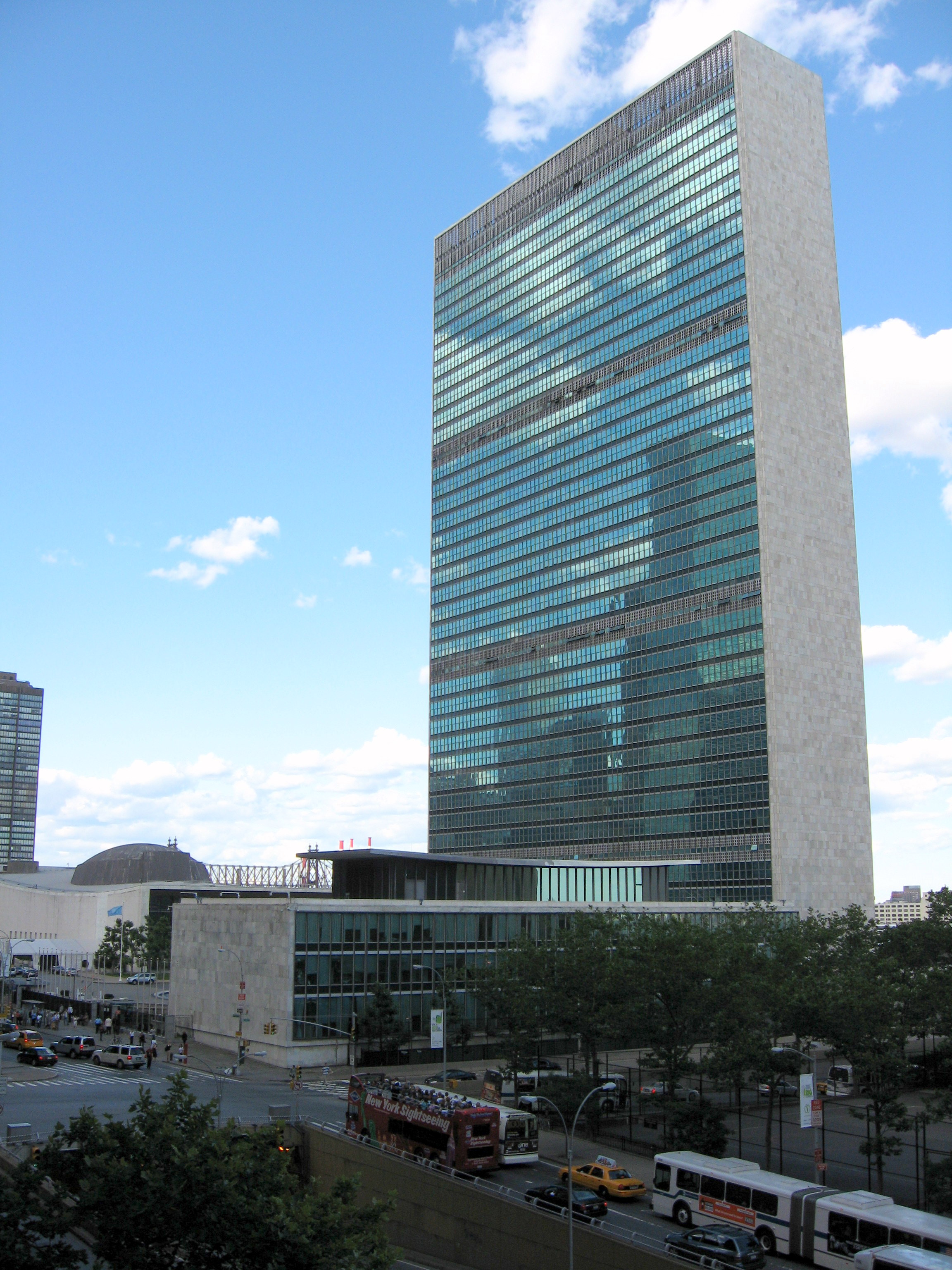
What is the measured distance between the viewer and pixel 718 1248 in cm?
4062

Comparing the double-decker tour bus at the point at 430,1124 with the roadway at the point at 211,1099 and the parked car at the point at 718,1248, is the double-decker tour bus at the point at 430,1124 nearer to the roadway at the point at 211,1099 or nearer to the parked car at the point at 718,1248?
the roadway at the point at 211,1099

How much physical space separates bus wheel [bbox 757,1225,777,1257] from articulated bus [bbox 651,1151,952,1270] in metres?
0.02

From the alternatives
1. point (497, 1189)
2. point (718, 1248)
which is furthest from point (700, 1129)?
point (718, 1248)

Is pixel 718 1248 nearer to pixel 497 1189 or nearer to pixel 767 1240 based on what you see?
pixel 767 1240

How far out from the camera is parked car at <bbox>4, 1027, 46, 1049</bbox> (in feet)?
291

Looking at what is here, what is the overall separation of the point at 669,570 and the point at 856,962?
86.2m

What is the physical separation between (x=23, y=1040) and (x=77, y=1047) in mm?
4270

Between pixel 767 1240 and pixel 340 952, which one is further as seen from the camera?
pixel 340 952

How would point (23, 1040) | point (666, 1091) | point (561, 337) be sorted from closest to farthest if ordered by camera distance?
1. point (666, 1091)
2. point (23, 1040)
3. point (561, 337)

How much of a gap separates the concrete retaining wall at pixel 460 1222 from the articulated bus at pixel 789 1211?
6.04 meters

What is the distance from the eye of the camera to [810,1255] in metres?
42.2

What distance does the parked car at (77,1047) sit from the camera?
90312 mm

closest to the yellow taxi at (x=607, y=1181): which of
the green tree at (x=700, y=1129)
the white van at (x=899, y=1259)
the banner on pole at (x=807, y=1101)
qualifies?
the green tree at (x=700, y=1129)

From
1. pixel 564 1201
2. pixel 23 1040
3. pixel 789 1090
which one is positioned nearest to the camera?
pixel 564 1201
